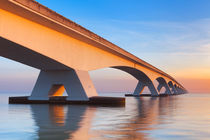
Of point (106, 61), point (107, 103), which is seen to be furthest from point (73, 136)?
point (106, 61)

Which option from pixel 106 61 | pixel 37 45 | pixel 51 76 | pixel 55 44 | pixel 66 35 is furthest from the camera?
pixel 106 61

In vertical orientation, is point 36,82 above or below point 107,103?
above

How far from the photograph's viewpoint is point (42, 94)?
31.2 m

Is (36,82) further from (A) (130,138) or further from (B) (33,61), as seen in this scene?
(A) (130,138)

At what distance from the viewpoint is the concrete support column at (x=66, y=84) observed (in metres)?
29.5

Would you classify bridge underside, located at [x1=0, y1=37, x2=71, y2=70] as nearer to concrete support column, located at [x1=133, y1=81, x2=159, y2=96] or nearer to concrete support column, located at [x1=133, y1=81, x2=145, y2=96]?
concrete support column, located at [x1=133, y1=81, x2=159, y2=96]

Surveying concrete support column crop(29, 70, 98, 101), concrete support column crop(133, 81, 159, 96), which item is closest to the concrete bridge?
concrete support column crop(29, 70, 98, 101)

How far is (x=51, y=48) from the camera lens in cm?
2553

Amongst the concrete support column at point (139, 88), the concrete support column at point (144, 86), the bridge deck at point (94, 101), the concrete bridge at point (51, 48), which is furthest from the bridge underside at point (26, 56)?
the concrete support column at point (139, 88)

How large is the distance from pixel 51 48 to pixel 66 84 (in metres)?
5.83

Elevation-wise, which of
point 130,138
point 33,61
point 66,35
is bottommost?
point 130,138

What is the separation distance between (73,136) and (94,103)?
19375mm

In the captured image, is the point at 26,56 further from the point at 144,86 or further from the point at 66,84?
the point at 144,86

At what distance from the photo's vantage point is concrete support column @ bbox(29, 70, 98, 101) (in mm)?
29484
